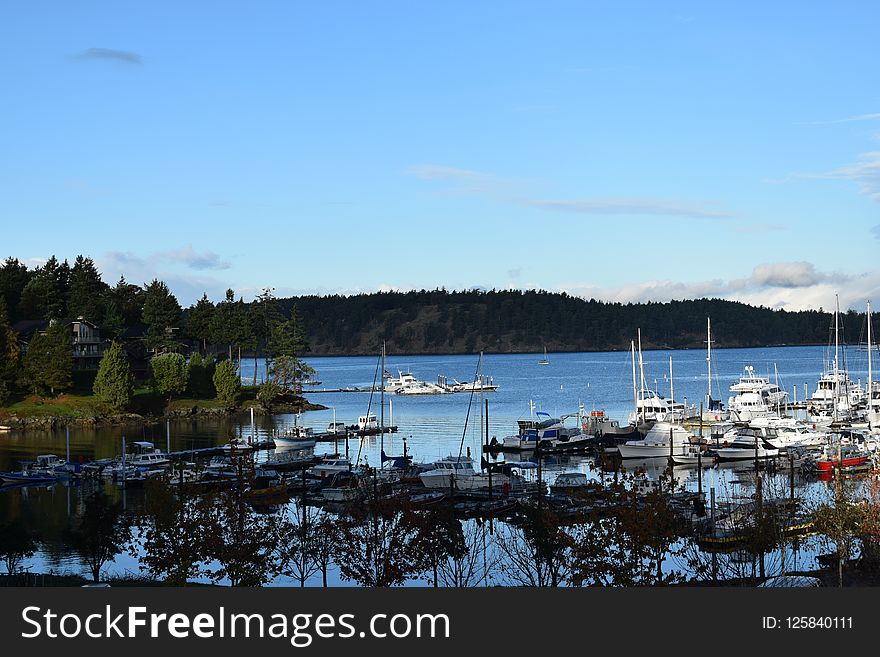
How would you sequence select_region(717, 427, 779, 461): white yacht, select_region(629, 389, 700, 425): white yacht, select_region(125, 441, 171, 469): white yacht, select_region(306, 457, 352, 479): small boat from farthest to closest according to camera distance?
1. select_region(629, 389, 700, 425): white yacht
2. select_region(717, 427, 779, 461): white yacht
3. select_region(125, 441, 171, 469): white yacht
4. select_region(306, 457, 352, 479): small boat

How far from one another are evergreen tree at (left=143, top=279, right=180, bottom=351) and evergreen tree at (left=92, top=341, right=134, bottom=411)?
28.3m

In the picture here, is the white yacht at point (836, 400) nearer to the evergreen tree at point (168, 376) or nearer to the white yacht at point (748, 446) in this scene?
the white yacht at point (748, 446)

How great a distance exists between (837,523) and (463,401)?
391 feet

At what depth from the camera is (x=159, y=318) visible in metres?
137

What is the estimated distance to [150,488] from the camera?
3616cm

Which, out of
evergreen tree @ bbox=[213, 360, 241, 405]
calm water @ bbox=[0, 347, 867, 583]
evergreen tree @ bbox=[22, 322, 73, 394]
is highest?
evergreen tree @ bbox=[22, 322, 73, 394]

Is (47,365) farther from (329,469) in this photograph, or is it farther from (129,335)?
(329,469)

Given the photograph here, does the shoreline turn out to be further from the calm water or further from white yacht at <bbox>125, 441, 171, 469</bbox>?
white yacht at <bbox>125, 441, 171, 469</bbox>

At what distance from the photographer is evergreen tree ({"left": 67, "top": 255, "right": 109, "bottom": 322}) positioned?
138125 millimetres

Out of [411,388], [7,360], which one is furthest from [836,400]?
[411,388]

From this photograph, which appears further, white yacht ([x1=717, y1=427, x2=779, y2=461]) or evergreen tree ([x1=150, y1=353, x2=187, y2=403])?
evergreen tree ([x1=150, y1=353, x2=187, y2=403])

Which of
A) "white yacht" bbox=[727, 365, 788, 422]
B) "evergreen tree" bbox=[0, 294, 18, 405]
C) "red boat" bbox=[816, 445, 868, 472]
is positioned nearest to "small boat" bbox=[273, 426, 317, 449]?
"evergreen tree" bbox=[0, 294, 18, 405]

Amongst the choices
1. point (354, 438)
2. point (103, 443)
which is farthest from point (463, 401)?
point (103, 443)

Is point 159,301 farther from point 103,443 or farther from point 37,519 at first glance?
point 37,519
